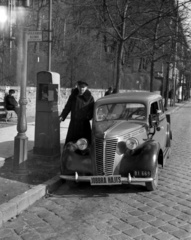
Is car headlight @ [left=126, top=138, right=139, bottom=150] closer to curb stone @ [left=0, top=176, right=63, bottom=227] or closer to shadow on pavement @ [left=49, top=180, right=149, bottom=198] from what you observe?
shadow on pavement @ [left=49, top=180, right=149, bottom=198]

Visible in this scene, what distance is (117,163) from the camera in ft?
18.0

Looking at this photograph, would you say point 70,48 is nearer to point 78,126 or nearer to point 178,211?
point 78,126

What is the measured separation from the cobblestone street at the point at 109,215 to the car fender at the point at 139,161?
0.44 metres

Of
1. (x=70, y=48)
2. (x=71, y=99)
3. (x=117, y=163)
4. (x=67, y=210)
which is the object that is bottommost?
(x=67, y=210)

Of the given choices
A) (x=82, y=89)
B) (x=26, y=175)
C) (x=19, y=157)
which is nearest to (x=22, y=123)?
(x=19, y=157)

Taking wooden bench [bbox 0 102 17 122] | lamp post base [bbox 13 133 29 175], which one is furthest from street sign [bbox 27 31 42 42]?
wooden bench [bbox 0 102 17 122]

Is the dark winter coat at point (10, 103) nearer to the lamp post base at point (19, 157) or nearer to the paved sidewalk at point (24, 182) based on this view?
the paved sidewalk at point (24, 182)

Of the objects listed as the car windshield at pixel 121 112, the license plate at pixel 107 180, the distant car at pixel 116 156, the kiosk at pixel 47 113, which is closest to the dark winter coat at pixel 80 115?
the car windshield at pixel 121 112

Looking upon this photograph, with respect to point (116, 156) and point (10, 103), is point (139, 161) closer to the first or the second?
point (116, 156)

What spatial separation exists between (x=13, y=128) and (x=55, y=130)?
4.61m

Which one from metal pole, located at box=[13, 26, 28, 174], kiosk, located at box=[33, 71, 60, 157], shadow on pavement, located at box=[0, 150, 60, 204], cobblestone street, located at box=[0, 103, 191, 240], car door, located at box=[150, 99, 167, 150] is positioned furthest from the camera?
kiosk, located at box=[33, 71, 60, 157]

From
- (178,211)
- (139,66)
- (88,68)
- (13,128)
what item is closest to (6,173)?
(178,211)

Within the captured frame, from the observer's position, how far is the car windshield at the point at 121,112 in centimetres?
654

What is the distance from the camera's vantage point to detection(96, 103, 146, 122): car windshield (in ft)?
21.4
